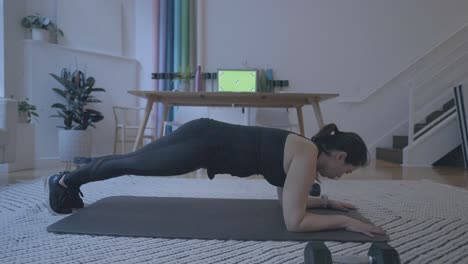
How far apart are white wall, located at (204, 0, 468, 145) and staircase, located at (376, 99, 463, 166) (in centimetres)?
33

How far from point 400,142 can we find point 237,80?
226cm

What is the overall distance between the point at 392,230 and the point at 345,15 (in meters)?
4.16

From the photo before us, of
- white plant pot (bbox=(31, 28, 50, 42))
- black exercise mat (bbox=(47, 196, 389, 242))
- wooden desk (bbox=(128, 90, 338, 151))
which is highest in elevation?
white plant pot (bbox=(31, 28, 50, 42))

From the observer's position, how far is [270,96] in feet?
9.78

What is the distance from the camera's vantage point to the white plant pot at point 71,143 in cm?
379

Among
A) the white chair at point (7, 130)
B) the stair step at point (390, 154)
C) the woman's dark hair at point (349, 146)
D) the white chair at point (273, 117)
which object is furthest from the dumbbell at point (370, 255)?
the stair step at point (390, 154)

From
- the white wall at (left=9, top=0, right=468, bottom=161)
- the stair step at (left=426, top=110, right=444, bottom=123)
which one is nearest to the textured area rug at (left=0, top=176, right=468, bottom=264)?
the stair step at (left=426, top=110, right=444, bottom=123)

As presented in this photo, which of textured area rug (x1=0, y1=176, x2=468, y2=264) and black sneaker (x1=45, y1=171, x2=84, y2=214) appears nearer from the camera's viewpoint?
textured area rug (x1=0, y1=176, x2=468, y2=264)

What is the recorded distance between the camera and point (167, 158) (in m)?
1.40

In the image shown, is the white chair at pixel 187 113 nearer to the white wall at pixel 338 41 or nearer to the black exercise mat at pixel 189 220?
the white wall at pixel 338 41

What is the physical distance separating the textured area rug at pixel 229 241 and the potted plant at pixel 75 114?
147 cm

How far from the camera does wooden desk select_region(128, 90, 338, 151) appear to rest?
2.92 meters

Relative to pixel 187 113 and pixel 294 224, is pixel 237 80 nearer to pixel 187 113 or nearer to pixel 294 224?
pixel 187 113

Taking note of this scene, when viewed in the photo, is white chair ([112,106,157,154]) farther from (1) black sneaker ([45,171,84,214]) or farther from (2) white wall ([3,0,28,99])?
(1) black sneaker ([45,171,84,214])
